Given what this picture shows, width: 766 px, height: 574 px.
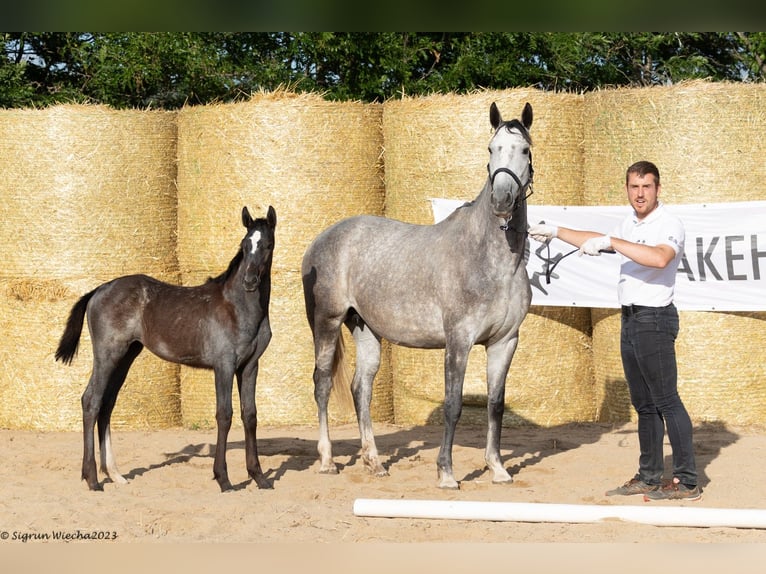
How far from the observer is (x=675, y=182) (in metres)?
7.92

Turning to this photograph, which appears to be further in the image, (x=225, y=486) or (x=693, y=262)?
(x=693, y=262)

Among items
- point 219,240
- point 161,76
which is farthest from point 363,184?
point 161,76

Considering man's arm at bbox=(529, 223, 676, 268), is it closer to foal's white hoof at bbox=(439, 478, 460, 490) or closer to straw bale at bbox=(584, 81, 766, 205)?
foal's white hoof at bbox=(439, 478, 460, 490)

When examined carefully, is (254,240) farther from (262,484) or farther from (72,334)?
(262,484)

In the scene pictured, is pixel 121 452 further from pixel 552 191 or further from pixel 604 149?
pixel 604 149

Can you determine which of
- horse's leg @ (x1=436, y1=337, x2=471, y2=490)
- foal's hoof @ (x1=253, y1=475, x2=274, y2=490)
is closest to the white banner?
horse's leg @ (x1=436, y1=337, x2=471, y2=490)

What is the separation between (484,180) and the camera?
8117 mm

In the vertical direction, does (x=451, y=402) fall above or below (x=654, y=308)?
below

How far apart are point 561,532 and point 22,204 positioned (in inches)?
228

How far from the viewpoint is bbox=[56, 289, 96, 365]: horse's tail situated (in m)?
6.16

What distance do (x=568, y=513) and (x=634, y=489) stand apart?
1053 mm

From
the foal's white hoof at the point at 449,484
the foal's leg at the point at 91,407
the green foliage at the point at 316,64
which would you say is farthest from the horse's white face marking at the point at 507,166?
→ the green foliage at the point at 316,64

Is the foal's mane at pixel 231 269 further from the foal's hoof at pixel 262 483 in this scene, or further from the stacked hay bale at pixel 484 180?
the stacked hay bale at pixel 484 180

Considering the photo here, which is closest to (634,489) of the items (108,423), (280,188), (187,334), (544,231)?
(544,231)
